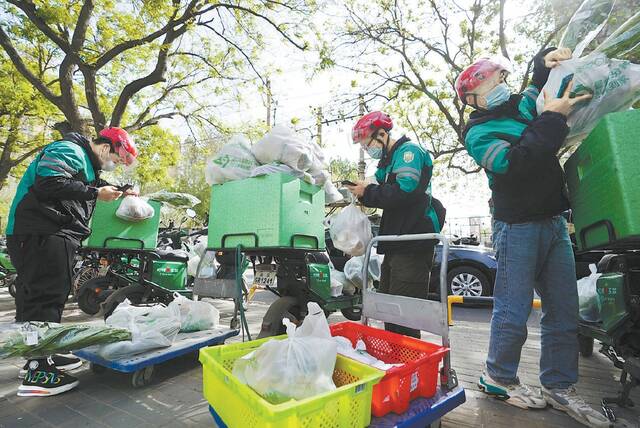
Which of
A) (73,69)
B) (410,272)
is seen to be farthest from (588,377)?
(73,69)

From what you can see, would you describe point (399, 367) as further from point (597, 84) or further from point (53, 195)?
point (53, 195)

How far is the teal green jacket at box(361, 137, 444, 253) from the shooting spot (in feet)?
7.44

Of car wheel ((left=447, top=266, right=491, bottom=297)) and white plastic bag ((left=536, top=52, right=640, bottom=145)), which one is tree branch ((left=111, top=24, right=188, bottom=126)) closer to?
car wheel ((left=447, top=266, right=491, bottom=297))

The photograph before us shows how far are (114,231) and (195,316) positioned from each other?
86.3 inches

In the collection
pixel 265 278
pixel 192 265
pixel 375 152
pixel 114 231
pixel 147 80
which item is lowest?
pixel 265 278

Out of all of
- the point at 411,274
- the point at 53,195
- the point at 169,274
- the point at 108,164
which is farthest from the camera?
the point at 169,274

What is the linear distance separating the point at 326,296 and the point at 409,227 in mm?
1764

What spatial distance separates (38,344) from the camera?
2.15 metres

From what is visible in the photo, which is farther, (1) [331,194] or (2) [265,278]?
(1) [331,194]

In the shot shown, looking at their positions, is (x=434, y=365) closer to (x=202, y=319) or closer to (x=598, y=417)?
(x=598, y=417)

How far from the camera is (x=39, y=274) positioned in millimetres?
2453

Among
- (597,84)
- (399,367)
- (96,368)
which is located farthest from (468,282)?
(96,368)

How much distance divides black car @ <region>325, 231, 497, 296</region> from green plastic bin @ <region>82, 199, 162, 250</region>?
3107mm

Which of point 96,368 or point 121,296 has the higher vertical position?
point 121,296
